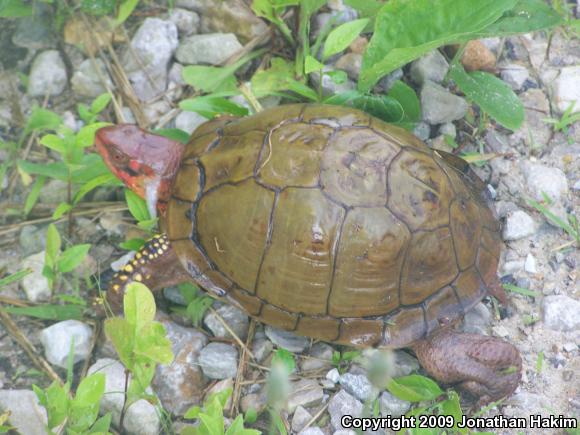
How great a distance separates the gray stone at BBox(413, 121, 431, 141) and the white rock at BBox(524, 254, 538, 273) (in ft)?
1.70

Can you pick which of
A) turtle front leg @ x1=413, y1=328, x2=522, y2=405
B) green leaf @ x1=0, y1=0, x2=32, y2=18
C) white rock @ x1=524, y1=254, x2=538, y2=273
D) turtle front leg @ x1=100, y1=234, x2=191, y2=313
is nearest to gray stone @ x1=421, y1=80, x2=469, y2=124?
white rock @ x1=524, y1=254, x2=538, y2=273

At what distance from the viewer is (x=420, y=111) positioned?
2.07 m

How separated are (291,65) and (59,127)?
816 millimetres

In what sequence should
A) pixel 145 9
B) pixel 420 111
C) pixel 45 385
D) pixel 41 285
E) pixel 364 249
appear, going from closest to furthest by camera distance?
pixel 364 249 < pixel 45 385 < pixel 41 285 < pixel 420 111 < pixel 145 9

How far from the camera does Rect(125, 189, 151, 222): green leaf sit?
1.92 m

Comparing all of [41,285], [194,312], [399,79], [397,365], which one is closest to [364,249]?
[397,365]

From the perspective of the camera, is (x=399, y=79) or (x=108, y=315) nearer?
(x=108, y=315)

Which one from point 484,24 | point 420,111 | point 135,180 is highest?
point 484,24

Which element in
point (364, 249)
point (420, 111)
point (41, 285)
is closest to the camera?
point (364, 249)

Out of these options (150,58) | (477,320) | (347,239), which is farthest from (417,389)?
(150,58)

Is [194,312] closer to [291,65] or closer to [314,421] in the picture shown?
[314,421]

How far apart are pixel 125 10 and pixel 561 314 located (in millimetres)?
1820

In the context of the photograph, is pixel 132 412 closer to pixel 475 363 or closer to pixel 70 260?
pixel 70 260

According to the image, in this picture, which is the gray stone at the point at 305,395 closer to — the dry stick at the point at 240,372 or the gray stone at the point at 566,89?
the dry stick at the point at 240,372
